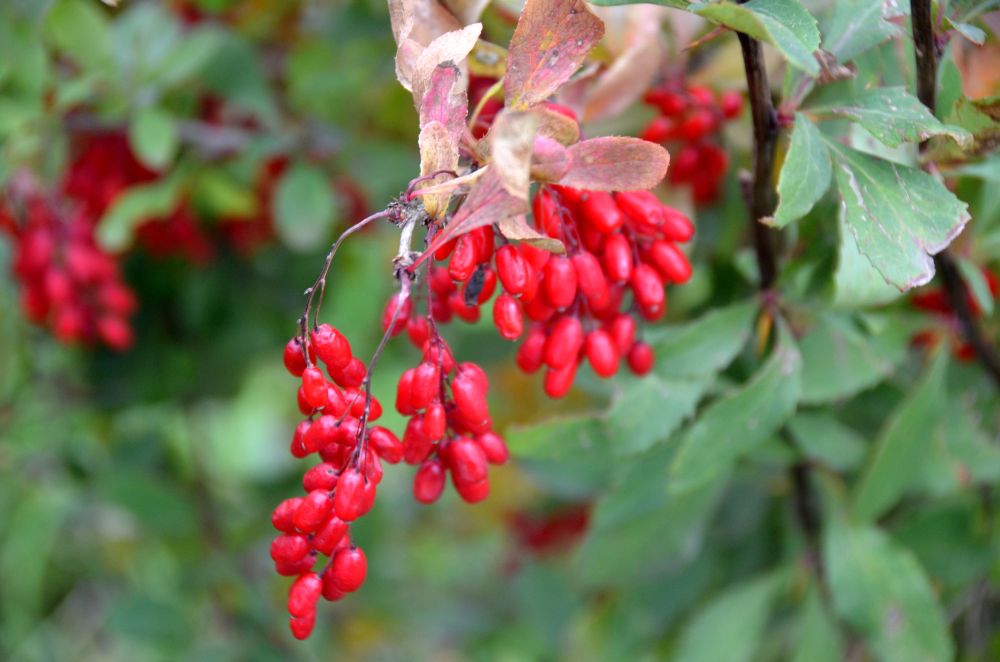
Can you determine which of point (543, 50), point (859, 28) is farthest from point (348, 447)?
point (859, 28)

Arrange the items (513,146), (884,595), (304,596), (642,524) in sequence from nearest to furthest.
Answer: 1. (513,146)
2. (304,596)
3. (884,595)
4. (642,524)

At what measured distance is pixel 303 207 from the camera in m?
1.65

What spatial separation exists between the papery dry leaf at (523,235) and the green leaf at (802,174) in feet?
0.57

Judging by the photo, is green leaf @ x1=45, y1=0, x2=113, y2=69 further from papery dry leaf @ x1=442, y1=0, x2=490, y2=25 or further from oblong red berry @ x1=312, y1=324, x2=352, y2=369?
oblong red berry @ x1=312, y1=324, x2=352, y2=369

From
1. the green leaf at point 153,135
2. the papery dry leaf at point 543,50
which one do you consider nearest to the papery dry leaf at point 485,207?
the papery dry leaf at point 543,50

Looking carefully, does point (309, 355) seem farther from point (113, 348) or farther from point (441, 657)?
point (441, 657)

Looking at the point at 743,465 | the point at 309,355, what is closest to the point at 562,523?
the point at 743,465

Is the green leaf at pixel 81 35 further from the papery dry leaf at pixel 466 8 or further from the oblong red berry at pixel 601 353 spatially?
the oblong red berry at pixel 601 353

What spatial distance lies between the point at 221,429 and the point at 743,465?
87.8 inches

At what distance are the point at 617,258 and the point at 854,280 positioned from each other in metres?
0.23

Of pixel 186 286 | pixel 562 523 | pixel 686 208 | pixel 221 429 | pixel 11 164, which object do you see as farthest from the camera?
pixel 221 429

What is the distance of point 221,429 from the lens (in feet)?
10.5

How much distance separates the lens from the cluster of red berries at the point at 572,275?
75 cm

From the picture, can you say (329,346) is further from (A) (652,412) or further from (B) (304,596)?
(A) (652,412)
